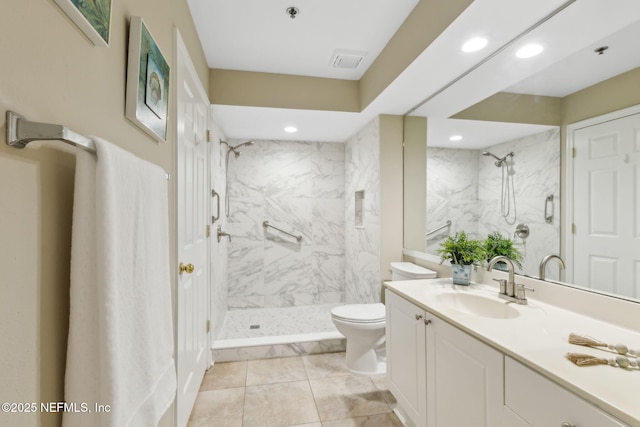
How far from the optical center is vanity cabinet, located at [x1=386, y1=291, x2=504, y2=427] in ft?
3.28

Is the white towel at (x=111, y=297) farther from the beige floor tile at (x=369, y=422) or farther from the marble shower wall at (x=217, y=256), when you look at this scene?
the marble shower wall at (x=217, y=256)

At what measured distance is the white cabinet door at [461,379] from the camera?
97 centimetres

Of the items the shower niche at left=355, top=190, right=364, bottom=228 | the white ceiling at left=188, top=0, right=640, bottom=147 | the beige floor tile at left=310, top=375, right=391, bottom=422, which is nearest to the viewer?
the white ceiling at left=188, top=0, right=640, bottom=147

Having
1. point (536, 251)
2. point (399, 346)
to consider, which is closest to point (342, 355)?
point (399, 346)

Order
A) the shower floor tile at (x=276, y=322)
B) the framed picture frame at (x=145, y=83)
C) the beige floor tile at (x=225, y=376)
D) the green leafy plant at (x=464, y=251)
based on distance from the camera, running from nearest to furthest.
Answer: the framed picture frame at (x=145, y=83)
the green leafy plant at (x=464, y=251)
the beige floor tile at (x=225, y=376)
the shower floor tile at (x=276, y=322)

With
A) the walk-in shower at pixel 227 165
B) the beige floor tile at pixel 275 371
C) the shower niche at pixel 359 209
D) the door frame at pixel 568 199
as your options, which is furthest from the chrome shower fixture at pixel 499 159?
the walk-in shower at pixel 227 165

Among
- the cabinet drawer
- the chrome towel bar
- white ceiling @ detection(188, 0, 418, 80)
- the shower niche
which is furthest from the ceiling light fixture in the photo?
the cabinet drawer

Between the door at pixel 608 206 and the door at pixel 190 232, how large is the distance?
6.20 feet

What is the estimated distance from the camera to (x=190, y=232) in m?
1.78

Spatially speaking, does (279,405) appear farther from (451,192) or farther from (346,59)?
(346,59)

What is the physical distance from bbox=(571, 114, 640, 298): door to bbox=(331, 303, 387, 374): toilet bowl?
4.23ft

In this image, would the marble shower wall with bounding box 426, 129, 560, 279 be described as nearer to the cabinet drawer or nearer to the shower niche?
the cabinet drawer

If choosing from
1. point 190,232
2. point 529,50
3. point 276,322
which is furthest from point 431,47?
point 276,322

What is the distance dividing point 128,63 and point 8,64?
1.73ft
